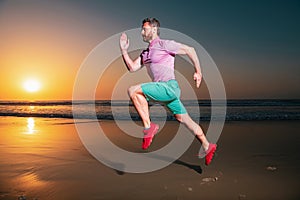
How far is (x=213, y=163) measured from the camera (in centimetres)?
671

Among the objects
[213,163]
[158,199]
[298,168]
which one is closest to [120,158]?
[213,163]

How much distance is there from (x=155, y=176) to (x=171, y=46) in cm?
274

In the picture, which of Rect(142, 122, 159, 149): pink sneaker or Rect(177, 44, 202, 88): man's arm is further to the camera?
Rect(142, 122, 159, 149): pink sneaker

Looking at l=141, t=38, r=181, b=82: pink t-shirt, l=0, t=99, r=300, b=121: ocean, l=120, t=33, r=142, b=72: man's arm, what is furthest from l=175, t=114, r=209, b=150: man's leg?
l=0, t=99, r=300, b=121: ocean

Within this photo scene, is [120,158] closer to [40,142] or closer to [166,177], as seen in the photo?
[166,177]

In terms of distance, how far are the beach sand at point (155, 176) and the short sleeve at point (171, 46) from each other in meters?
2.20

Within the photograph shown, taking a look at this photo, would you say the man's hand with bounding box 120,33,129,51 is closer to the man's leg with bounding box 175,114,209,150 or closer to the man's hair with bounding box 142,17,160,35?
the man's hair with bounding box 142,17,160,35

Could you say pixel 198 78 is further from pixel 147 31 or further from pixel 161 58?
pixel 147 31

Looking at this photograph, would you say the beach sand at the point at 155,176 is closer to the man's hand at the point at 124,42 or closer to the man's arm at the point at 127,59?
the man's arm at the point at 127,59

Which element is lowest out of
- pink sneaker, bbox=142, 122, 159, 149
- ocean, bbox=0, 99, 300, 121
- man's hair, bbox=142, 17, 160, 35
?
pink sneaker, bbox=142, 122, 159, 149

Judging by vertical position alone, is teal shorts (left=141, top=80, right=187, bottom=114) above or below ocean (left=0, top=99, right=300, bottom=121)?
below

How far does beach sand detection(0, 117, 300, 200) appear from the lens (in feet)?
15.6

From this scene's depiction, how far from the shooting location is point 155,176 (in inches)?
225

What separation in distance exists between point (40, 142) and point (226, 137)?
6.20 metres
